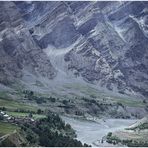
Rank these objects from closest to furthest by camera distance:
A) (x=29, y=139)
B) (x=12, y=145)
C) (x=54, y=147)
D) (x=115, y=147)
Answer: (x=12, y=145)
(x=54, y=147)
(x=29, y=139)
(x=115, y=147)

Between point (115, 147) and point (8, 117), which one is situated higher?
point (8, 117)

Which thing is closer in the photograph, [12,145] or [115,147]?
[12,145]

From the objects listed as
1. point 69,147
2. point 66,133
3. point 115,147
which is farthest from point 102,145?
point 69,147

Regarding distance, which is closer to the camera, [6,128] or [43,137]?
[43,137]

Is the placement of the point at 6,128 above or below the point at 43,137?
above

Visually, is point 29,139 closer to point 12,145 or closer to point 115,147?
point 12,145

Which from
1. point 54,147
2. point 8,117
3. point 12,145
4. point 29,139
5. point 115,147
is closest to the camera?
point 12,145

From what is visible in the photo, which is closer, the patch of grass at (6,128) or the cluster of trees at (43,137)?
the patch of grass at (6,128)

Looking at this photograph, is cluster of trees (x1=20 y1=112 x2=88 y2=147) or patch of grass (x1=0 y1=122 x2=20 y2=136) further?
cluster of trees (x1=20 y1=112 x2=88 y2=147)
